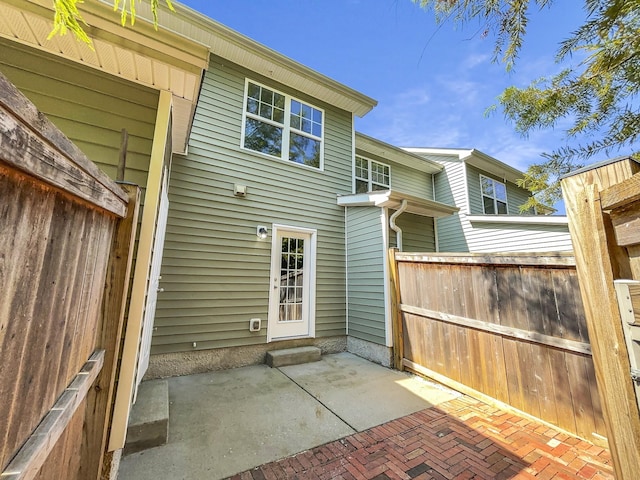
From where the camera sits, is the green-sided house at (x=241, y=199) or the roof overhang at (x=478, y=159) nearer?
the green-sided house at (x=241, y=199)

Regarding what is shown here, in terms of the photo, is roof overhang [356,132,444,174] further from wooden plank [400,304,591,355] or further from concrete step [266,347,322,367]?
concrete step [266,347,322,367]

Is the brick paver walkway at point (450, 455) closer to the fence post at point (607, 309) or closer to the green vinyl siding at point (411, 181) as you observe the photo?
the fence post at point (607, 309)

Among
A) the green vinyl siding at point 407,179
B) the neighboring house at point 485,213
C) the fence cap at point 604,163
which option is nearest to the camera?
the fence cap at point 604,163

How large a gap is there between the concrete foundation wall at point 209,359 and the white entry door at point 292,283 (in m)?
0.17

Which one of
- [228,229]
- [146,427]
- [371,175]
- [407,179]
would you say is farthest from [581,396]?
→ [407,179]

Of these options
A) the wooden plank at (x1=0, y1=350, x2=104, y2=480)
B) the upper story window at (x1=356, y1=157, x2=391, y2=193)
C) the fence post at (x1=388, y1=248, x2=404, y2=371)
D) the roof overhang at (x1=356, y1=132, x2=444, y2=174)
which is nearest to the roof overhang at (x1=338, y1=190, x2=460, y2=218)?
the fence post at (x1=388, y1=248, x2=404, y2=371)

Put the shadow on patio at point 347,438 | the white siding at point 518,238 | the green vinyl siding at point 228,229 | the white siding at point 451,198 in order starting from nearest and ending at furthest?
the shadow on patio at point 347,438
the green vinyl siding at point 228,229
the white siding at point 518,238
the white siding at point 451,198

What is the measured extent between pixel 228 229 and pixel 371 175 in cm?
428

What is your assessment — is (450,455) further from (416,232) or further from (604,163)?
(416,232)

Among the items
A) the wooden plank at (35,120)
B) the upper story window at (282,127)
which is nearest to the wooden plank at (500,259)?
the upper story window at (282,127)

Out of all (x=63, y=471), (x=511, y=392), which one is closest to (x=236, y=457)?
(x=63, y=471)

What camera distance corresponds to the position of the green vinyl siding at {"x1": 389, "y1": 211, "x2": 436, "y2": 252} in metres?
5.77

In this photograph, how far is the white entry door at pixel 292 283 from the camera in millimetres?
4688

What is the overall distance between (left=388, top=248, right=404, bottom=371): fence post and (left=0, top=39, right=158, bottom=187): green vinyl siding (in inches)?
144
